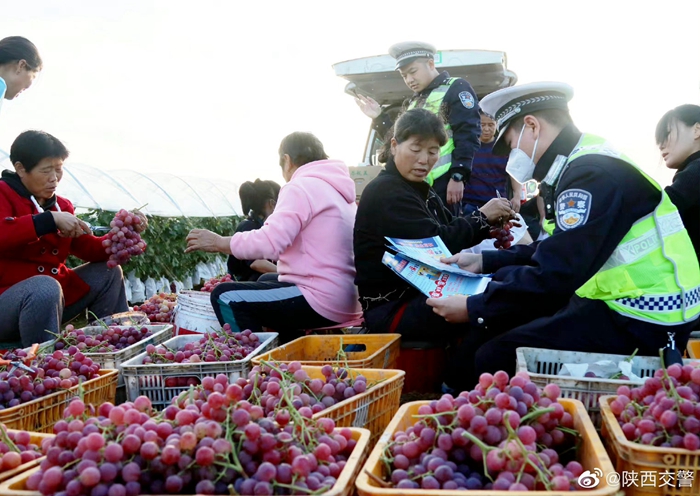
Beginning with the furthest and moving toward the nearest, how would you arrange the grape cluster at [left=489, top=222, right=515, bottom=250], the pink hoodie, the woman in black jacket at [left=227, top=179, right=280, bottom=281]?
the woman in black jacket at [left=227, top=179, right=280, bottom=281]
the grape cluster at [left=489, top=222, right=515, bottom=250]
the pink hoodie

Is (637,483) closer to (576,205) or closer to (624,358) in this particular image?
(624,358)

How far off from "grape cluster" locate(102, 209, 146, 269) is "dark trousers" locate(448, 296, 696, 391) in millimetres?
2383

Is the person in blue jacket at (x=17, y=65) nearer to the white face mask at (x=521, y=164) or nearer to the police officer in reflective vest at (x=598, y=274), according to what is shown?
the white face mask at (x=521, y=164)

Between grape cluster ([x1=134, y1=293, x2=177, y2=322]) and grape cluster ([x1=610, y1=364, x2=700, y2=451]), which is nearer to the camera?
grape cluster ([x1=610, y1=364, x2=700, y2=451])

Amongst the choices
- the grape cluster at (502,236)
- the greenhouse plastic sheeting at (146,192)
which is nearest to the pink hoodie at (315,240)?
the grape cluster at (502,236)

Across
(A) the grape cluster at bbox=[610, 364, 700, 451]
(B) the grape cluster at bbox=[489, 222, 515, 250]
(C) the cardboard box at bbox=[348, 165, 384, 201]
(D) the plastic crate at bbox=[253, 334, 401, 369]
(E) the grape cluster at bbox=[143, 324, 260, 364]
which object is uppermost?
(C) the cardboard box at bbox=[348, 165, 384, 201]

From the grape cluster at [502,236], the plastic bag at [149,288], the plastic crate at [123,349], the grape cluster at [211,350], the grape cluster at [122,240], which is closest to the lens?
the grape cluster at [211,350]

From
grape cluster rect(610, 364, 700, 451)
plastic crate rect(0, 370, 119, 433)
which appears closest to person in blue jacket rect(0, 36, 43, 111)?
plastic crate rect(0, 370, 119, 433)

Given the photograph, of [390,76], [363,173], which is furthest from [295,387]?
[390,76]

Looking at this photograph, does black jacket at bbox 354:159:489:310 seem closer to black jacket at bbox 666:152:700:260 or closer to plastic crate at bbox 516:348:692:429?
plastic crate at bbox 516:348:692:429

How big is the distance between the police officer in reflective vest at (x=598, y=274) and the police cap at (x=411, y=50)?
227 centimetres

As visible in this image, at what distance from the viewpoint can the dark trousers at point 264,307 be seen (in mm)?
2938

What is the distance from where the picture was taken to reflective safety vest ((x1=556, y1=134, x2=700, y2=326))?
78.4 inches

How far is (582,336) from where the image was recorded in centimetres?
209
